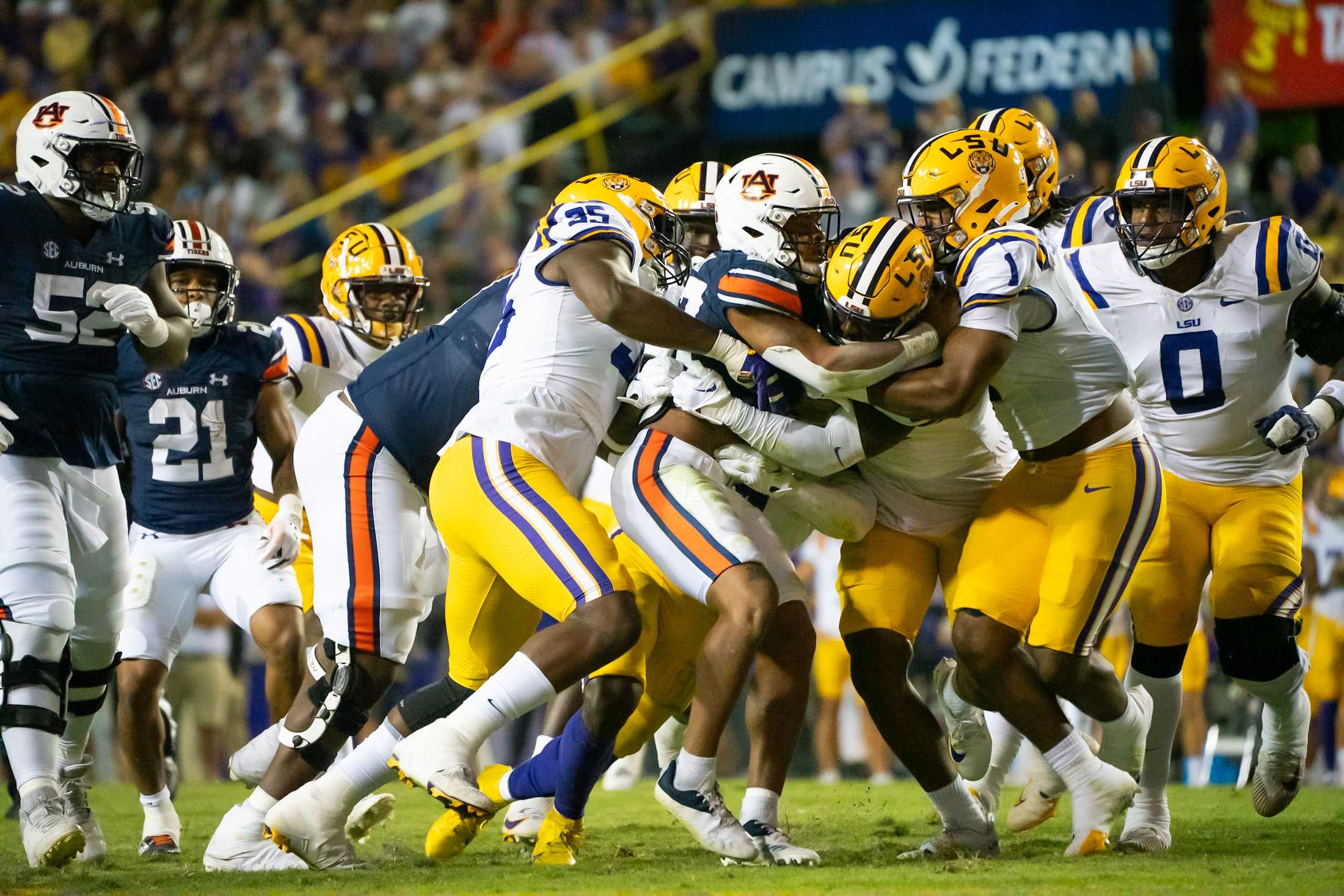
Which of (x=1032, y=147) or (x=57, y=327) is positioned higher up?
(x=1032, y=147)

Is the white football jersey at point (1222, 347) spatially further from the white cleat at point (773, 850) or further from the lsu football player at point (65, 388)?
the lsu football player at point (65, 388)

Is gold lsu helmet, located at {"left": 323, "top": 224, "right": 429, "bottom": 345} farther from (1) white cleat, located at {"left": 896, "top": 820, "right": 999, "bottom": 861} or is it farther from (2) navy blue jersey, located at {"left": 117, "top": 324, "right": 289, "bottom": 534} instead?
(1) white cleat, located at {"left": 896, "top": 820, "right": 999, "bottom": 861}

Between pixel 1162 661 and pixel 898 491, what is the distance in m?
1.16

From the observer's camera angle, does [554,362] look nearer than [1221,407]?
Yes

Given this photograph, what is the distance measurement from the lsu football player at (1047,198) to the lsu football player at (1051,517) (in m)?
0.61

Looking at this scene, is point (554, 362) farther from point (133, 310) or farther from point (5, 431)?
point (5, 431)

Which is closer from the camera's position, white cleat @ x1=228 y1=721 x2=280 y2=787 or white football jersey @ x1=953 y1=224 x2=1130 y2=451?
white football jersey @ x1=953 y1=224 x2=1130 y2=451

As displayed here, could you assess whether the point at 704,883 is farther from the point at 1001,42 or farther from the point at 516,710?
the point at 1001,42

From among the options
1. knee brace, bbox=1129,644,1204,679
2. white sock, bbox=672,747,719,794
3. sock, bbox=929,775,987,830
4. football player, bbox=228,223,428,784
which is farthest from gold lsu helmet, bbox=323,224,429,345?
knee brace, bbox=1129,644,1204,679

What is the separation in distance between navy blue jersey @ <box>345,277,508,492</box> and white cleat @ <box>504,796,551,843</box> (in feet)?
3.83

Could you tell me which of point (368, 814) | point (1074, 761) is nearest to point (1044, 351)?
point (1074, 761)

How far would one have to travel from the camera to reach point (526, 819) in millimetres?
5152

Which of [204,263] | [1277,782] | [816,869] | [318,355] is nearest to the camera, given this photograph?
[816,869]

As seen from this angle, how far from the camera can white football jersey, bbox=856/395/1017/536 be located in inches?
188
